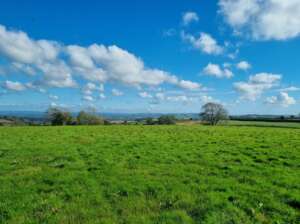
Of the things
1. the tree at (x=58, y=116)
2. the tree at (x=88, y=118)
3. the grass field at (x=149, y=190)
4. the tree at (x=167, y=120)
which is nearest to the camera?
the grass field at (x=149, y=190)

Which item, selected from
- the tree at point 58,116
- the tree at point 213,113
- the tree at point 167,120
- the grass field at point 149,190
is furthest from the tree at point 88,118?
the grass field at point 149,190

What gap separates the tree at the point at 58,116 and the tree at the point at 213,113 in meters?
46.4

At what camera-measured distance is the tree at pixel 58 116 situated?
68.8 metres

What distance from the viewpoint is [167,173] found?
8.84 m

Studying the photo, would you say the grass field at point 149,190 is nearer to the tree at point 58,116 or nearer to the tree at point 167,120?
the tree at point 58,116

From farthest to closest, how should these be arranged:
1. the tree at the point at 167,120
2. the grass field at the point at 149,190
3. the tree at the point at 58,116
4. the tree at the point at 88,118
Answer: the tree at the point at 167,120 < the tree at the point at 88,118 < the tree at the point at 58,116 < the grass field at the point at 149,190

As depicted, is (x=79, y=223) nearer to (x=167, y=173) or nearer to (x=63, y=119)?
(x=167, y=173)

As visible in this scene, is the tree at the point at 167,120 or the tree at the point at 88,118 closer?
the tree at the point at 88,118

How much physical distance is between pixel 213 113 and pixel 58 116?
172ft

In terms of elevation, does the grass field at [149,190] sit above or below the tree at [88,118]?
below

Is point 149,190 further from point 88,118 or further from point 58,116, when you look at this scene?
point 88,118

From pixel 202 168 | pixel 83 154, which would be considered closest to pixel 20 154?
pixel 83 154

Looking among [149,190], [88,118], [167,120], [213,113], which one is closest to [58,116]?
[88,118]

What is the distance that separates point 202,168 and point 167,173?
5.61 feet
